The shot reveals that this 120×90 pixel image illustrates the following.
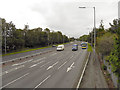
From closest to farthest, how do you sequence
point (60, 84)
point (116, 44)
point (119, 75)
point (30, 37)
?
point (119, 75)
point (116, 44)
point (60, 84)
point (30, 37)

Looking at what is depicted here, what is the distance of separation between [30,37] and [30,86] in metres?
43.1

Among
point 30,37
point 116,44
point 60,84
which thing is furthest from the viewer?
point 30,37

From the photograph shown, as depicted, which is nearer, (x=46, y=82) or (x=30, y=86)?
(x=30, y=86)

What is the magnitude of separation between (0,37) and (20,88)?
26.0 meters

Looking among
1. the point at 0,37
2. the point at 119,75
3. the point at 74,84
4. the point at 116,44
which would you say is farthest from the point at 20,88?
the point at 0,37

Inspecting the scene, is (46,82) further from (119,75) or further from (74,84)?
(119,75)

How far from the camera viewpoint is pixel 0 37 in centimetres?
3109

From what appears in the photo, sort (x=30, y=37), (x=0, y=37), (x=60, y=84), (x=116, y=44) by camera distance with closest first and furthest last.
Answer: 1. (x=116, y=44)
2. (x=60, y=84)
3. (x=0, y=37)
4. (x=30, y=37)

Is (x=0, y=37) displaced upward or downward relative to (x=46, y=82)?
upward

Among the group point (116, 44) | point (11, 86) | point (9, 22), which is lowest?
point (11, 86)

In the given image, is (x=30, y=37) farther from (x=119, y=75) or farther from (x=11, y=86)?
(x=119, y=75)

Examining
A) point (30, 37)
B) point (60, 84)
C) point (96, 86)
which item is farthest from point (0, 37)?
point (96, 86)

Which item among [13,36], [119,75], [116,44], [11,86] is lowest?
[11,86]

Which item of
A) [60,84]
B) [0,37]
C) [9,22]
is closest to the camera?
[60,84]
